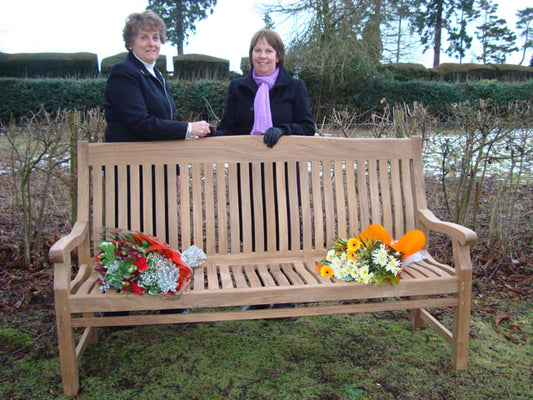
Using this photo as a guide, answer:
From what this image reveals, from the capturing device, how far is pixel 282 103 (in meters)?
3.08

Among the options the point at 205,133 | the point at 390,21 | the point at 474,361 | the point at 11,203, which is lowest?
the point at 474,361

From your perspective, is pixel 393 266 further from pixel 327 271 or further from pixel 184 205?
pixel 184 205

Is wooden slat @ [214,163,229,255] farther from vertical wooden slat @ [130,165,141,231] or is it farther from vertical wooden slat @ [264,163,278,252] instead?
vertical wooden slat @ [130,165,141,231]

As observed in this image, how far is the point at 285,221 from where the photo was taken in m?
2.99

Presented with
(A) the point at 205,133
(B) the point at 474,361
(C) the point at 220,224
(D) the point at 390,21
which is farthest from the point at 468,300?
(D) the point at 390,21

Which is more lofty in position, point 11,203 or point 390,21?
point 390,21

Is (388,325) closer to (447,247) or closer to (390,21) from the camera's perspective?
(447,247)

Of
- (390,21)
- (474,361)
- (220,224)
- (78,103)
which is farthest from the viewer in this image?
(390,21)

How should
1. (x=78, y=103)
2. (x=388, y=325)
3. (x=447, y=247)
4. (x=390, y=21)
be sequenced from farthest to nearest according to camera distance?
(x=390, y=21) < (x=78, y=103) < (x=447, y=247) < (x=388, y=325)

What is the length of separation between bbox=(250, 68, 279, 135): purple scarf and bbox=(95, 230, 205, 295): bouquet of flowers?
105 cm

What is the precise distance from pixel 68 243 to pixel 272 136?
1326 mm

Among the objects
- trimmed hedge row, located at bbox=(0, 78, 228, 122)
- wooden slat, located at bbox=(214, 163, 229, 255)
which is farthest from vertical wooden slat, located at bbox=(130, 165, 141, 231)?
trimmed hedge row, located at bbox=(0, 78, 228, 122)

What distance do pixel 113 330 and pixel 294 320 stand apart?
4.03ft

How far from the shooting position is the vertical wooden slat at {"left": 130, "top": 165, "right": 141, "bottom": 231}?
9.32 feet
